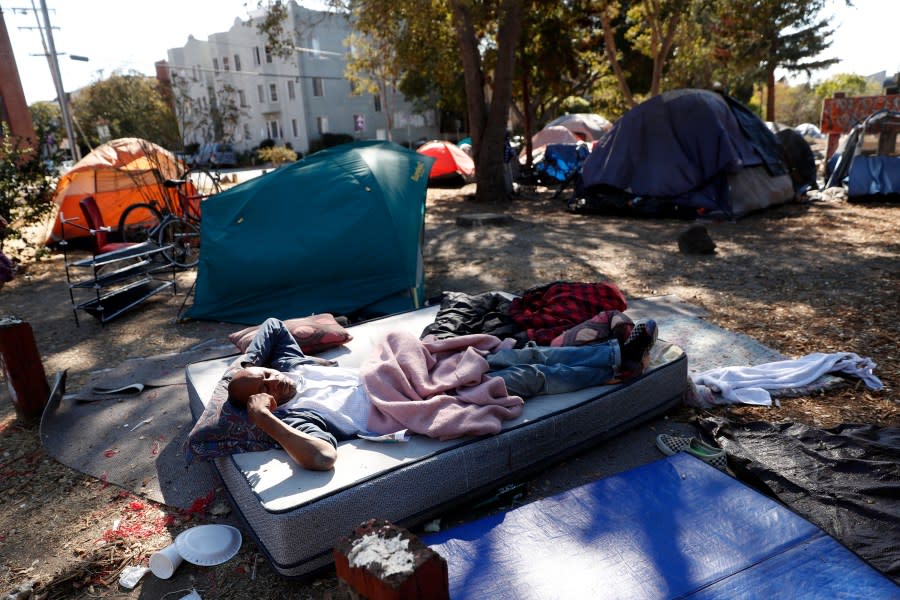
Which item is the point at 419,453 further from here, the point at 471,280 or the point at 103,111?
the point at 103,111

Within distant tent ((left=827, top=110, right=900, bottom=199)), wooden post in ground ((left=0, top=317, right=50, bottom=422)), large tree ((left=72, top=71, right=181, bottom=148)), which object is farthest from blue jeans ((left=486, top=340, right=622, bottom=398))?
large tree ((left=72, top=71, right=181, bottom=148))

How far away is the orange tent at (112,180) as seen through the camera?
9203 mm

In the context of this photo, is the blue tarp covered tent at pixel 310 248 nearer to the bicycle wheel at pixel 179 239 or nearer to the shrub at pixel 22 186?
the bicycle wheel at pixel 179 239

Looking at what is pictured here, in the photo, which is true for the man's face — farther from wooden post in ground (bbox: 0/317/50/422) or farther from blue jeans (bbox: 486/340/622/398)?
wooden post in ground (bbox: 0/317/50/422)

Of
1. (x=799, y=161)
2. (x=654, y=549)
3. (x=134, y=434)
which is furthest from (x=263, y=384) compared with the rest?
(x=799, y=161)

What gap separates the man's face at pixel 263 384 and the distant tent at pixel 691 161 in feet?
27.5

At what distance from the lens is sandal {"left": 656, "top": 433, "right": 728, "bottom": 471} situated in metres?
3.01

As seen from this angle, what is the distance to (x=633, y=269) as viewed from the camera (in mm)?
6887

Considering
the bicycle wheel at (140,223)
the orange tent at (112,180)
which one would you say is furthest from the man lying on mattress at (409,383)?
the orange tent at (112,180)

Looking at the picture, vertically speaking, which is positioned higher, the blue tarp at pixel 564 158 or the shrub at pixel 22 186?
the shrub at pixel 22 186

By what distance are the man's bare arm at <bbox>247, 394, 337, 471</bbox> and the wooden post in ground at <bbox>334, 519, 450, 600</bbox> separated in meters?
1.05

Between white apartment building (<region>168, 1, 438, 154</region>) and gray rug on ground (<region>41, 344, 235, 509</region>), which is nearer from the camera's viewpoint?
gray rug on ground (<region>41, 344, 235, 509</region>)

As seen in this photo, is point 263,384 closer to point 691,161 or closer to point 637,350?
point 637,350

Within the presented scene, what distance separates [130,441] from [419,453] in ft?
6.68
